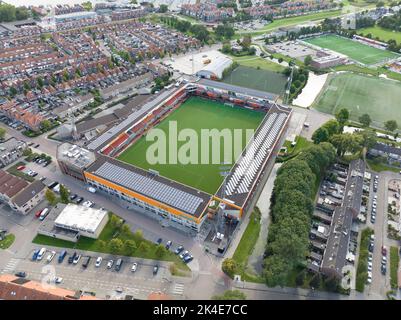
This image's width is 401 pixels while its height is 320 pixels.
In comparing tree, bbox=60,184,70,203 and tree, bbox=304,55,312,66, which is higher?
tree, bbox=304,55,312,66

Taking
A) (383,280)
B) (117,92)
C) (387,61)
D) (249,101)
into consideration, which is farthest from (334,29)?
(383,280)

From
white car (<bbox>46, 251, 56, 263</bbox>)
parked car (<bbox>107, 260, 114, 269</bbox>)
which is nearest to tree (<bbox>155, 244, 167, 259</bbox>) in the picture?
parked car (<bbox>107, 260, 114, 269</bbox>)

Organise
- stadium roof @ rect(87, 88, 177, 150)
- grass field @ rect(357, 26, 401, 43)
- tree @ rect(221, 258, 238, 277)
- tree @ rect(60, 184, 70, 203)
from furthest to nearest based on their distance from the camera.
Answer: grass field @ rect(357, 26, 401, 43), stadium roof @ rect(87, 88, 177, 150), tree @ rect(60, 184, 70, 203), tree @ rect(221, 258, 238, 277)

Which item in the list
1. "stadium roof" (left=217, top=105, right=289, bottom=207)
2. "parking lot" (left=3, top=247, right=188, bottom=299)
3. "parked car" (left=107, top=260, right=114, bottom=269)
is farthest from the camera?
"stadium roof" (left=217, top=105, right=289, bottom=207)

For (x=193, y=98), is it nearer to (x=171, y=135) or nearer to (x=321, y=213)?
(x=171, y=135)

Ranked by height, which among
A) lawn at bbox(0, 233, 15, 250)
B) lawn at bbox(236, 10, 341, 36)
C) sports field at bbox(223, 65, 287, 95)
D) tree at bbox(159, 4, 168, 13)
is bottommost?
lawn at bbox(0, 233, 15, 250)

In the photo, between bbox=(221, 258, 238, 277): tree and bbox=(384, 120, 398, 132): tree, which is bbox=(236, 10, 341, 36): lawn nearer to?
bbox=(384, 120, 398, 132): tree

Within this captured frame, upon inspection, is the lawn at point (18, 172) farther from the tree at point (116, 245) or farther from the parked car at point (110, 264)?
the parked car at point (110, 264)

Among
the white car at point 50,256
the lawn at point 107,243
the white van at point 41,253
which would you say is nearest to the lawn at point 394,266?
the lawn at point 107,243
